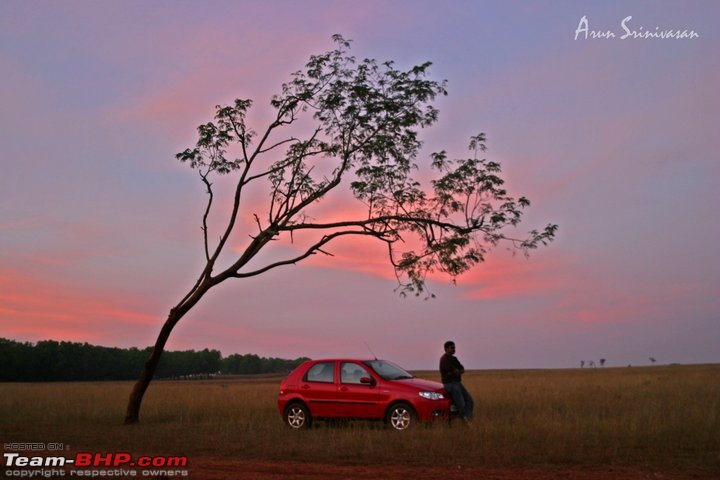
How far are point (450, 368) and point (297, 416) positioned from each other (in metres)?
3.71

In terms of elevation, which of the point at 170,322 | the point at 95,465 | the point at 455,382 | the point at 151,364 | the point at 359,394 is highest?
the point at 170,322

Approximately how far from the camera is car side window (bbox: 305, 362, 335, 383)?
55.4 ft

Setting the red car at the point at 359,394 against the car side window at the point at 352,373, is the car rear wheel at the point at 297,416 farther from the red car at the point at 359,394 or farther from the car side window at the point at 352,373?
the car side window at the point at 352,373

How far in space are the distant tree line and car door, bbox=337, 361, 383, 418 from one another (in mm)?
84995

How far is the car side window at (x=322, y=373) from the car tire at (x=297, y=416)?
26.2 inches

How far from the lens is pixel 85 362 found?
103 meters

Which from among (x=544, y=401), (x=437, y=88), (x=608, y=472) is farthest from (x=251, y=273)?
(x=608, y=472)

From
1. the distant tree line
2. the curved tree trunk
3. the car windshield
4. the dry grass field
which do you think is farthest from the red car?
the distant tree line

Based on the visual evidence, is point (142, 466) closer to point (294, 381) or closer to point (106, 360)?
point (294, 381)

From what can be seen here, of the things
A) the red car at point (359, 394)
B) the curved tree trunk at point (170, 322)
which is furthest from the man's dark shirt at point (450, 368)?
the curved tree trunk at point (170, 322)

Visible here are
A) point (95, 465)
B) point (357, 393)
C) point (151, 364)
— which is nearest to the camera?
point (95, 465)

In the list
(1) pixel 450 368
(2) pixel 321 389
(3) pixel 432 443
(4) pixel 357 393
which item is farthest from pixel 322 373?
(3) pixel 432 443

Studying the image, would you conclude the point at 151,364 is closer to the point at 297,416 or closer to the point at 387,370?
the point at 297,416

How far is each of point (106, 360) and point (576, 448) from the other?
340 ft
